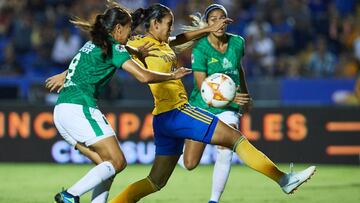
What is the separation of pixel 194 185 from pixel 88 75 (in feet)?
14.4

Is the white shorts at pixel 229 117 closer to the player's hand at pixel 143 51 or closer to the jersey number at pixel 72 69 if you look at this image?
the player's hand at pixel 143 51

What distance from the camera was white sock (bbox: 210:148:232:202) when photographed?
31.0 ft

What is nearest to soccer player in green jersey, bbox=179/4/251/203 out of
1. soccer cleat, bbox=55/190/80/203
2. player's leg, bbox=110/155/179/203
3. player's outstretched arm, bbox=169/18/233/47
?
player's outstretched arm, bbox=169/18/233/47

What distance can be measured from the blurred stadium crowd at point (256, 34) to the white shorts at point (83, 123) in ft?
31.1

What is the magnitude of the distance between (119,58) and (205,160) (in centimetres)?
746

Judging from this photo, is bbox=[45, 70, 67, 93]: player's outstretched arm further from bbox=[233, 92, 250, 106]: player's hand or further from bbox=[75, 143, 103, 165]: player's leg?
bbox=[233, 92, 250, 106]: player's hand

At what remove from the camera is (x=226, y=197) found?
35.5ft

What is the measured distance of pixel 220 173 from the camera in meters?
9.55

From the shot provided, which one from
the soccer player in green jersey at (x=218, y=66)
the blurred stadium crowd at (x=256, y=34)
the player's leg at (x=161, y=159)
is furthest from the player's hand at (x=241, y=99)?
the blurred stadium crowd at (x=256, y=34)

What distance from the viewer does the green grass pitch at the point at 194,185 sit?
34.9ft

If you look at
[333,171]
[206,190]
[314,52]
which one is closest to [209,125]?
[206,190]

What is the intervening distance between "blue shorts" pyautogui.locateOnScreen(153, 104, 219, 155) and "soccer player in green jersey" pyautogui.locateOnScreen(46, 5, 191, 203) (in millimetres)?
561

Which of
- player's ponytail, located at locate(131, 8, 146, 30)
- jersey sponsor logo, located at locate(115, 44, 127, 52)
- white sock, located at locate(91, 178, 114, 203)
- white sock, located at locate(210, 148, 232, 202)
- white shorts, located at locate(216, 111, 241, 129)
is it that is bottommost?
white sock, located at locate(210, 148, 232, 202)

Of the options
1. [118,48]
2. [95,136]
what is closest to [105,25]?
[118,48]
